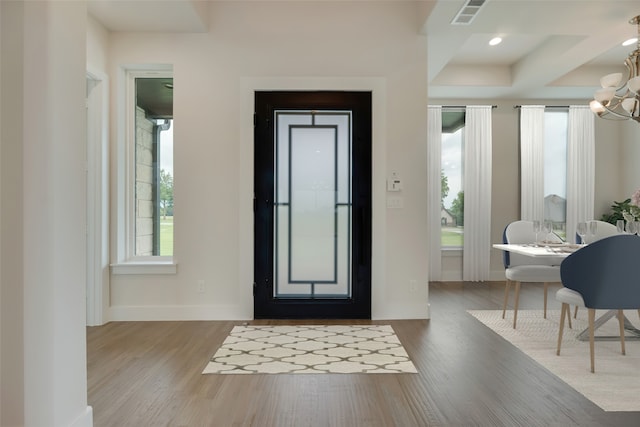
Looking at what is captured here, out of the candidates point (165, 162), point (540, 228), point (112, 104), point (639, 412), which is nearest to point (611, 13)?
point (540, 228)

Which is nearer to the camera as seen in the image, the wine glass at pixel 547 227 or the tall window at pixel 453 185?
the wine glass at pixel 547 227

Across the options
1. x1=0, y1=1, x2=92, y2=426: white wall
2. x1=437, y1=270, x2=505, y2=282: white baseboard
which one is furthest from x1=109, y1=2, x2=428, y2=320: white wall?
x1=437, y1=270, x2=505, y2=282: white baseboard

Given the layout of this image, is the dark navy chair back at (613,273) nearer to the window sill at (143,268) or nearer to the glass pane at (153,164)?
the window sill at (143,268)

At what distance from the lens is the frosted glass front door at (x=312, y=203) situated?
13.9 ft

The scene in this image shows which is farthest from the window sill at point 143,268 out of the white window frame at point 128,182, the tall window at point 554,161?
the tall window at point 554,161

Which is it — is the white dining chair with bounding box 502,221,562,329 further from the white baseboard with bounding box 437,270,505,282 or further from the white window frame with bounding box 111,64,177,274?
the white window frame with bounding box 111,64,177,274

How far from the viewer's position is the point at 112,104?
4195mm

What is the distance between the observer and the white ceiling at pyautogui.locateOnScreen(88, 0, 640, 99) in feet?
12.3

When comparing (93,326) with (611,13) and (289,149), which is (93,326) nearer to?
(289,149)

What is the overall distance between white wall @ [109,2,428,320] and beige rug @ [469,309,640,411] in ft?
3.05

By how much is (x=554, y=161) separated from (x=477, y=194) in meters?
1.41

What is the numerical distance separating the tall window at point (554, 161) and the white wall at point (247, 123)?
3631mm

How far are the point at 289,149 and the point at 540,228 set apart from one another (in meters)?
2.38

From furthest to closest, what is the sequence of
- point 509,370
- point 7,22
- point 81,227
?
point 509,370 → point 81,227 → point 7,22
